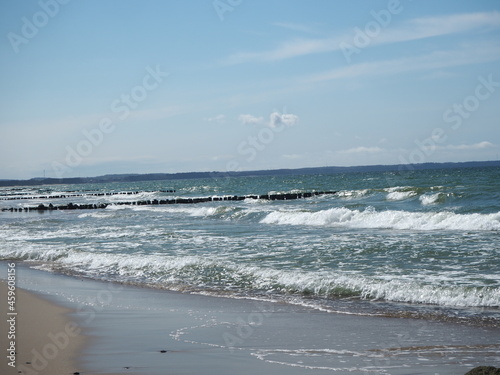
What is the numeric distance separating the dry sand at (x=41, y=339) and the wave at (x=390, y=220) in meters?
16.2

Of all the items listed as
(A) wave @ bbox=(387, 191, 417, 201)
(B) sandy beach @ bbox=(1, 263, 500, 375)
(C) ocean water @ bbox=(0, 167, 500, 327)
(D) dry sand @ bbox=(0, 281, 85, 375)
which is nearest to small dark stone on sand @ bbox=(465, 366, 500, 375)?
(B) sandy beach @ bbox=(1, 263, 500, 375)

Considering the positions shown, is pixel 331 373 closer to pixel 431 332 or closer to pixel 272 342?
pixel 272 342

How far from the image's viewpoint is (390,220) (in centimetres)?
2486

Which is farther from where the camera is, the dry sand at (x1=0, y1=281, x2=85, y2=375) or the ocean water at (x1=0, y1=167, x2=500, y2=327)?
the ocean water at (x1=0, y1=167, x2=500, y2=327)

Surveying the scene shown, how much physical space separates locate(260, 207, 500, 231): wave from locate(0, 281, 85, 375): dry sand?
16184 mm

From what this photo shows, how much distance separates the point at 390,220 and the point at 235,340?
60.1ft

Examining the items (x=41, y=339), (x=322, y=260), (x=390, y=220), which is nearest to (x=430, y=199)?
(x=390, y=220)

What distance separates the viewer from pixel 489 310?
9.18 m

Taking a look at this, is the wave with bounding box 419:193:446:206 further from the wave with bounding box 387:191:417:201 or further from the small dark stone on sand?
the small dark stone on sand

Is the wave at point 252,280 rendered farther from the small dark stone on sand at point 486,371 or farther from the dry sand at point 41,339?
the small dark stone on sand at point 486,371

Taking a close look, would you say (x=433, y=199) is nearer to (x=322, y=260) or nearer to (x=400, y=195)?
(x=400, y=195)

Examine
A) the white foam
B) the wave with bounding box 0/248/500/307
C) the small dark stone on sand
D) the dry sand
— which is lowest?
the wave with bounding box 0/248/500/307

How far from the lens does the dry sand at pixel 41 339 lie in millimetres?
6406

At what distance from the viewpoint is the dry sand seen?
6.41m
